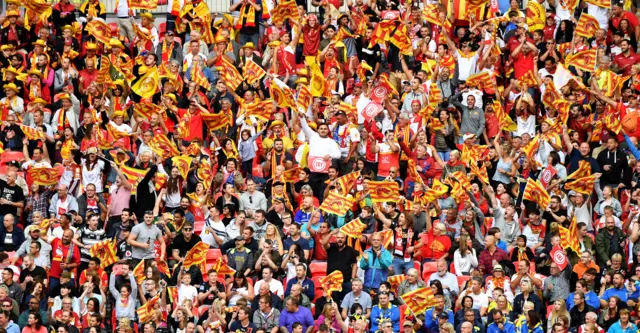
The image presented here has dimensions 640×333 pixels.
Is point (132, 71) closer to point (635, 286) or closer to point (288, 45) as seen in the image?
point (288, 45)

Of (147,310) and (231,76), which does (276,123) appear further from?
(147,310)

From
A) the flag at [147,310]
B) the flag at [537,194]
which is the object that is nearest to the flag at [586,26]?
the flag at [537,194]

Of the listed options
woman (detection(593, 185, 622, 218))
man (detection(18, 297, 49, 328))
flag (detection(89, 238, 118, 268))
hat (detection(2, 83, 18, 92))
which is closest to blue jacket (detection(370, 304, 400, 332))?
flag (detection(89, 238, 118, 268))

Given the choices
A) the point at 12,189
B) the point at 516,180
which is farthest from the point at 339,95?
the point at 12,189

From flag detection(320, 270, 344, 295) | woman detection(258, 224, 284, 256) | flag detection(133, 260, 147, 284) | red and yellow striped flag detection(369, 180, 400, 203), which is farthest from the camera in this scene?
red and yellow striped flag detection(369, 180, 400, 203)

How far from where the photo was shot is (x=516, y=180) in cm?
2886

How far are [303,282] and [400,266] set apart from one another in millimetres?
1398

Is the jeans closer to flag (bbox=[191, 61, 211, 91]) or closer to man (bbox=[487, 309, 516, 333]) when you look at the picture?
man (bbox=[487, 309, 516, 333])

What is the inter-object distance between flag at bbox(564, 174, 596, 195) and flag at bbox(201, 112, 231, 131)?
526 centimetres

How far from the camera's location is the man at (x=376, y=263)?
2653cm

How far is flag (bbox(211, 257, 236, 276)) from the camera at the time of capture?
2650cm

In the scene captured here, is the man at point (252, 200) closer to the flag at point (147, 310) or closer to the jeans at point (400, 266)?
the jeans at point (400, 266)

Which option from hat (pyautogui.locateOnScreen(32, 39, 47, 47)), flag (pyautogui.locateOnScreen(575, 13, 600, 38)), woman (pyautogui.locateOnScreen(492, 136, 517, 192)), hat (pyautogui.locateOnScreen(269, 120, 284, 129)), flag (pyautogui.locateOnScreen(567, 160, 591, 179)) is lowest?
woman (pyautogui.locateOnScreen(492, 136, 517, 192))

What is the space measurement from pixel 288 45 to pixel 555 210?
621 cm
